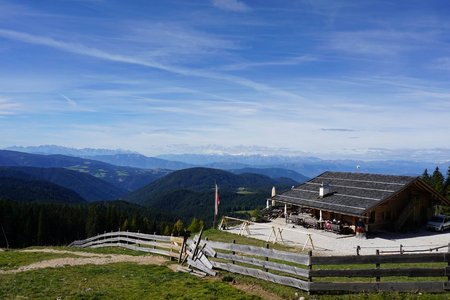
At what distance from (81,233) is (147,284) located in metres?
110

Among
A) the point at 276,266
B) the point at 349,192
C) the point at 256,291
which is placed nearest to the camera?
the point at 256,291

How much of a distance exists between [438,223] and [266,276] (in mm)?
32503

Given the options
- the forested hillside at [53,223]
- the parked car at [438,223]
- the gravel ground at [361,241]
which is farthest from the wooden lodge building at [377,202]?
the forested hillside at [53,223]

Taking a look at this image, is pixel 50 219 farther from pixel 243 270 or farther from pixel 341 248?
pixel 243 270

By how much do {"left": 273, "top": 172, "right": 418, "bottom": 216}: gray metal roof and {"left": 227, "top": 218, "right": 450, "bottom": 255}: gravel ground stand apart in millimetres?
2946

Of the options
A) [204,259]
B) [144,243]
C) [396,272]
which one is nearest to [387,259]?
[396,272]

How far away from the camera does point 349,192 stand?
144 feet

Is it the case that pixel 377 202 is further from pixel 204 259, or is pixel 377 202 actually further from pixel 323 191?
pixel 204 259

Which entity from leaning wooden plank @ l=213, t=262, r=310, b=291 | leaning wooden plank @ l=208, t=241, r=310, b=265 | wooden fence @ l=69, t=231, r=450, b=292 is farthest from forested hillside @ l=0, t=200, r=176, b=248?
wooden fence @ l=69, t=231, r=450, b=292

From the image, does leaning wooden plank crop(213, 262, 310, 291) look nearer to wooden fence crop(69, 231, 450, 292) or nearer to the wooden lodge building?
wooden fence crop(69, 231, 450, 292)

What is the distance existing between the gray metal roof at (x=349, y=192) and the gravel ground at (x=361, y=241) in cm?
295

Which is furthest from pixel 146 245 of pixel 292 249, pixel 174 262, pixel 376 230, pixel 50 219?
pixel 50 219

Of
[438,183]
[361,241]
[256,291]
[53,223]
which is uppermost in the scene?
[438,183]

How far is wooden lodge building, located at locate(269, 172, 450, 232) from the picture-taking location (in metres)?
39.8
